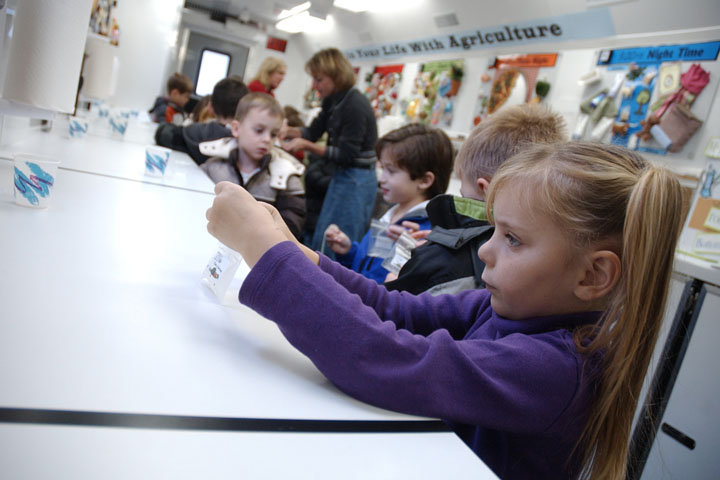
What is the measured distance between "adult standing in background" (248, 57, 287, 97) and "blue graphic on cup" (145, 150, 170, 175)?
190 centimetres

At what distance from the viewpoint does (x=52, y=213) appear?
2.72 ft

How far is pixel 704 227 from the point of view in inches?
76.0

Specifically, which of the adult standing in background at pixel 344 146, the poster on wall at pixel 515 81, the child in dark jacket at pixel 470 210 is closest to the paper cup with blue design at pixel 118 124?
the adult standing in background at pixel 344 146

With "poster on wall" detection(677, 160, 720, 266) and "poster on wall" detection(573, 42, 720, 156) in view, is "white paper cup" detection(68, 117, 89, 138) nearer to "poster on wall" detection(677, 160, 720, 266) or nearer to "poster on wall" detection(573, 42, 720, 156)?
"poster on wall" detection(677, 160, 720, 266)

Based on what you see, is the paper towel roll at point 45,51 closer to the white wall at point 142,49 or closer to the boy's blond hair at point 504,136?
the boy's blond hair at point 504,136

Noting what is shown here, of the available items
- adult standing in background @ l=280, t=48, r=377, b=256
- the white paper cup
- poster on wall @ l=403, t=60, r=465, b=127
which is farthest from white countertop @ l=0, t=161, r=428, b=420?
poster on wall @ l=403, t=60, r=465, b=127

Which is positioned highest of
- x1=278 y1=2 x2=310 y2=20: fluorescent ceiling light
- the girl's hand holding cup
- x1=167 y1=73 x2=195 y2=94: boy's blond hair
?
x1=278 y1=2 x2=310 y2=20: fluorescent ceiling light

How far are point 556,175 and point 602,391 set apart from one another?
0.91ft

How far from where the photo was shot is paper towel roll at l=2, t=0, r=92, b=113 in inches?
40.6

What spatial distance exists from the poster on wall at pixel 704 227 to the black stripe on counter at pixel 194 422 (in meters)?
1.74

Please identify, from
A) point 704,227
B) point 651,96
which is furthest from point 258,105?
point 651,96

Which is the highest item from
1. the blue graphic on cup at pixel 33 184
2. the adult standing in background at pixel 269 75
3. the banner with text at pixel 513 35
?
the banner with text at pixel 513 35

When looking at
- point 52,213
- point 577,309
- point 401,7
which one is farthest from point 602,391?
point 401,7

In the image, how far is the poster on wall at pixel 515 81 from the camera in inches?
137
